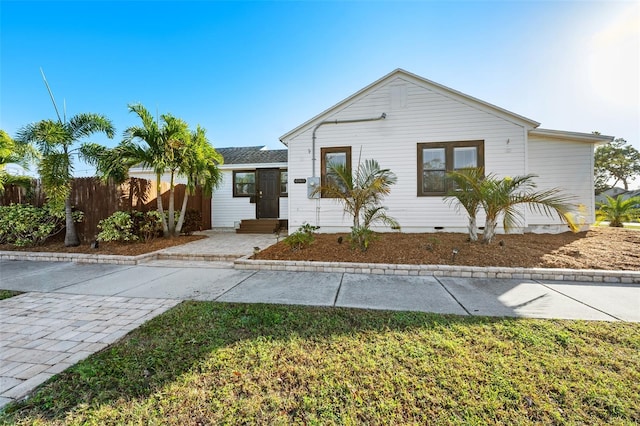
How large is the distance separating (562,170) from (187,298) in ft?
36.8

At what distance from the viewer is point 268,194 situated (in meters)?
11.6

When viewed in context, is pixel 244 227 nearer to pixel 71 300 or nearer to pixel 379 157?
pixel 379 157

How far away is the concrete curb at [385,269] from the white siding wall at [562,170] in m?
4.18

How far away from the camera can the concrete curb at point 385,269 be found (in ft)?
14.3

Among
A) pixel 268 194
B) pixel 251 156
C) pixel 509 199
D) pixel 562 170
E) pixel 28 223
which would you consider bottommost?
pixel 28 223

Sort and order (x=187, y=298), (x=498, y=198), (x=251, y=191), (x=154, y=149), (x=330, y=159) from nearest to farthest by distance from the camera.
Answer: (x=187, y=298), (x=498, y=198), (x=154, y=149), (x=330, y=159), (x=251, y=191)

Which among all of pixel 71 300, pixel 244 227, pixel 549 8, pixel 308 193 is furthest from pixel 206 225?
pixel 549 8

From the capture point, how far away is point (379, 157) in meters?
8.05

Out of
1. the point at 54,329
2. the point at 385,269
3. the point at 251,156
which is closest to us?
the point at 54,329

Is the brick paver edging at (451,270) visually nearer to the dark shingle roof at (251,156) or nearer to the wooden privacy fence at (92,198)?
the wooden privacy fence at (92,198)

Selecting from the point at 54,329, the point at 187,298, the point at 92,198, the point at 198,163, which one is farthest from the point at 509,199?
the point at 92,198

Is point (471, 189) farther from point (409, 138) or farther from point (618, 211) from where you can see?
point (618, 211)

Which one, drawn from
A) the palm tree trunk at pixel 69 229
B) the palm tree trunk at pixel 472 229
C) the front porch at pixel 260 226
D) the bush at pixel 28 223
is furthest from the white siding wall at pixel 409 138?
the bush at pixel 28 223

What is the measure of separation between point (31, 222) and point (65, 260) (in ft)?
7.19
